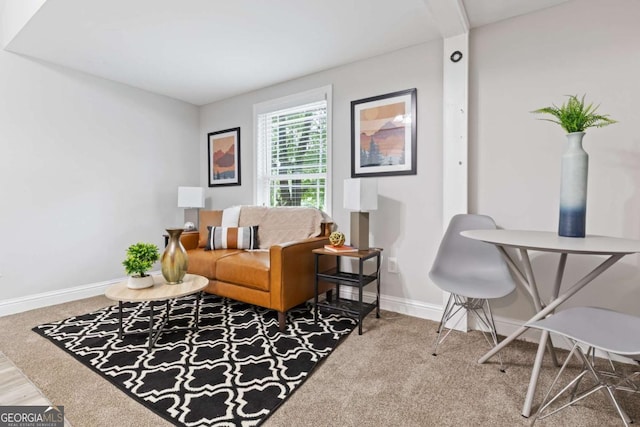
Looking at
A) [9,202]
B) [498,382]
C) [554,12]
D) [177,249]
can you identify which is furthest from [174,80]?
[498,382]

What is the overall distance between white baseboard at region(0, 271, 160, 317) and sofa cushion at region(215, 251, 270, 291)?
1.65 m

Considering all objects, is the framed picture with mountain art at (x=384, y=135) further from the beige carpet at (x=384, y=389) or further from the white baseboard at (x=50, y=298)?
the white baseboard at (x=50, y=298)

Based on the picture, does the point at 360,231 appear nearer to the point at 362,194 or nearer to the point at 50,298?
the point at 362,194

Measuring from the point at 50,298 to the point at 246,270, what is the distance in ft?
6.99

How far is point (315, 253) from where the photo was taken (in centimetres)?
256

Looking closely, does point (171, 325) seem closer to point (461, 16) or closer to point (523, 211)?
point (523, 211)

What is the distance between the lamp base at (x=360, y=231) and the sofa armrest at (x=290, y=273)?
391 mm

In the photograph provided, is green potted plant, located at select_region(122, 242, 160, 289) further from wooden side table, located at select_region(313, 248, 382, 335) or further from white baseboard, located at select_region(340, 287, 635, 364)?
white baseboard, located at select_region(340, 287, 635, 364)

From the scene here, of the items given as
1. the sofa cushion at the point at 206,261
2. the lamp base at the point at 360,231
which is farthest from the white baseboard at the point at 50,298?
the lamp base at the point at 360,231

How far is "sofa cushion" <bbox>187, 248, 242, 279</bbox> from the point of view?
275 cm

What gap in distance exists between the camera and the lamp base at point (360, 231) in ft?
8.36

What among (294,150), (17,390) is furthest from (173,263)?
(294,150)

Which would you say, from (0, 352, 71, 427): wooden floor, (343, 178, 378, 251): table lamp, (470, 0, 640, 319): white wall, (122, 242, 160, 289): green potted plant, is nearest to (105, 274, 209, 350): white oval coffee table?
(122, 242, 160, 289): green potted plant

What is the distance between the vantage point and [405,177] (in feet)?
8.95
